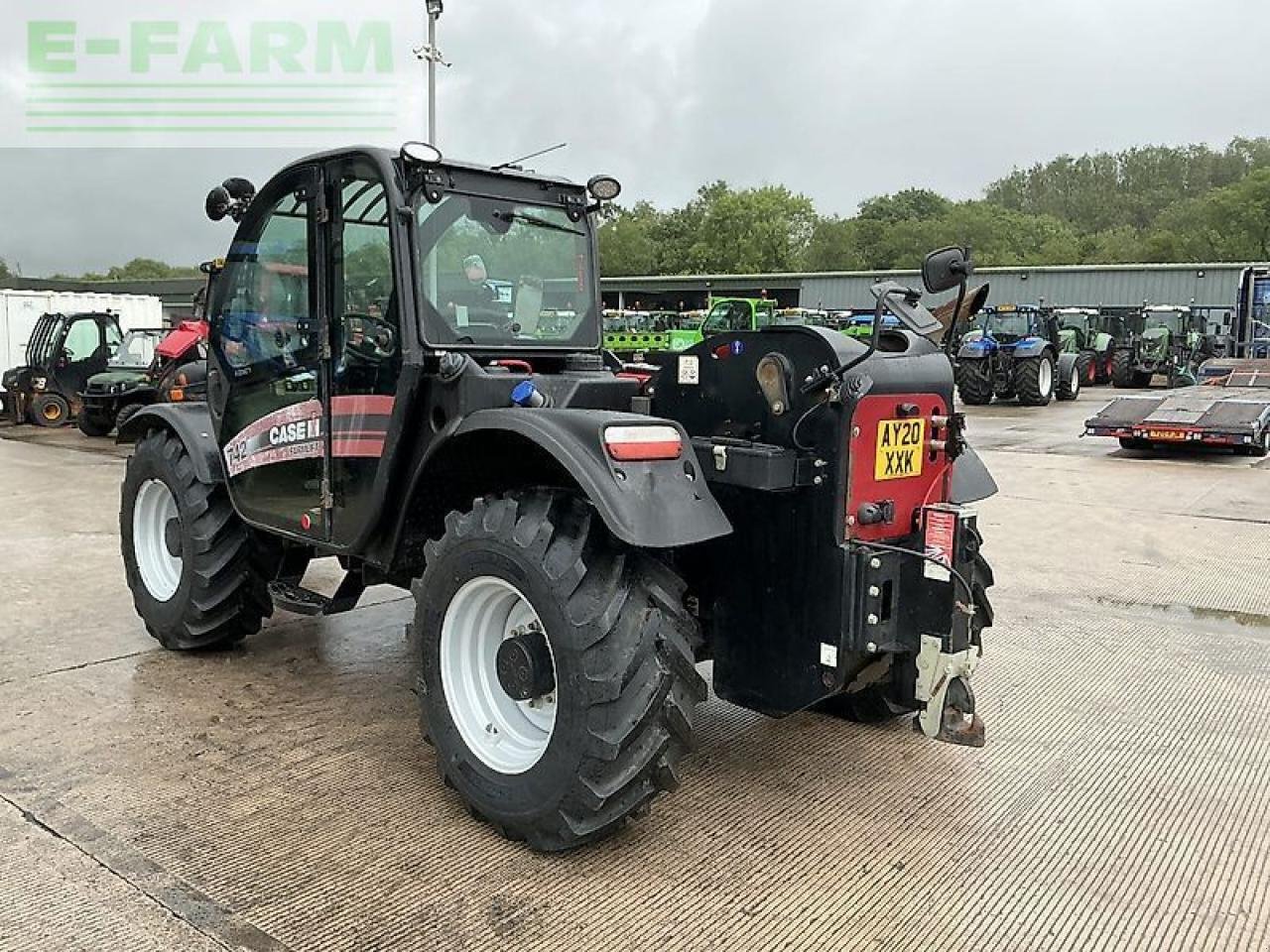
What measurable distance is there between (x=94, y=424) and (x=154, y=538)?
1183 centimetres

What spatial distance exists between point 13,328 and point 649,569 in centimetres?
2096

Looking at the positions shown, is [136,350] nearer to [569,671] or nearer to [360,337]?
[360,337]

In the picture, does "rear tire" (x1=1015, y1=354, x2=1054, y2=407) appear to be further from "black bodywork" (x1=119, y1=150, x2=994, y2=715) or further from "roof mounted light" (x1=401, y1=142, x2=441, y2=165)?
"roof mounted light" (x1=401, y1=142, x2=441, y2=165)

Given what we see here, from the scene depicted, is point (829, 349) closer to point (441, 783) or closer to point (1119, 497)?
point (441, 783)

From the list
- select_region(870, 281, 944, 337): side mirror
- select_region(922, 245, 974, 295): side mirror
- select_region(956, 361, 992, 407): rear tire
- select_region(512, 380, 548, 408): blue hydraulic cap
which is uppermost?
select_region(922, 245, 974, 295): side mirror

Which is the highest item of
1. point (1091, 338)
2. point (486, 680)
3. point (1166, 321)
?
point (1166, 321)

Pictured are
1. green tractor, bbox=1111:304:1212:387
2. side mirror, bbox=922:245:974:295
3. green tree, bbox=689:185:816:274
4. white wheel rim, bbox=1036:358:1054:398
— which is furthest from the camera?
green tree, bbox=689:185:816:274

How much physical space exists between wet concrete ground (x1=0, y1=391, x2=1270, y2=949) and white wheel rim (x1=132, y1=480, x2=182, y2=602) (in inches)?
12.1

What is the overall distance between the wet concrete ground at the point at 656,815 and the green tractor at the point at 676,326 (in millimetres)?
13737

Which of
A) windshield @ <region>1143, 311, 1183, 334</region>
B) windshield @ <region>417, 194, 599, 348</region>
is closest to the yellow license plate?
windshield @ <region>417, 194, 599, 348</region>

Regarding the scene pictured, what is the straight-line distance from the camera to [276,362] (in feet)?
13.6

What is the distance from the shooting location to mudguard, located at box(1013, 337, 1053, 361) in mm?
20578

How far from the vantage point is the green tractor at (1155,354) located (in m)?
26.8

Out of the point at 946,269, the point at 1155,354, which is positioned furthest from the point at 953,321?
the point at 1155,354
